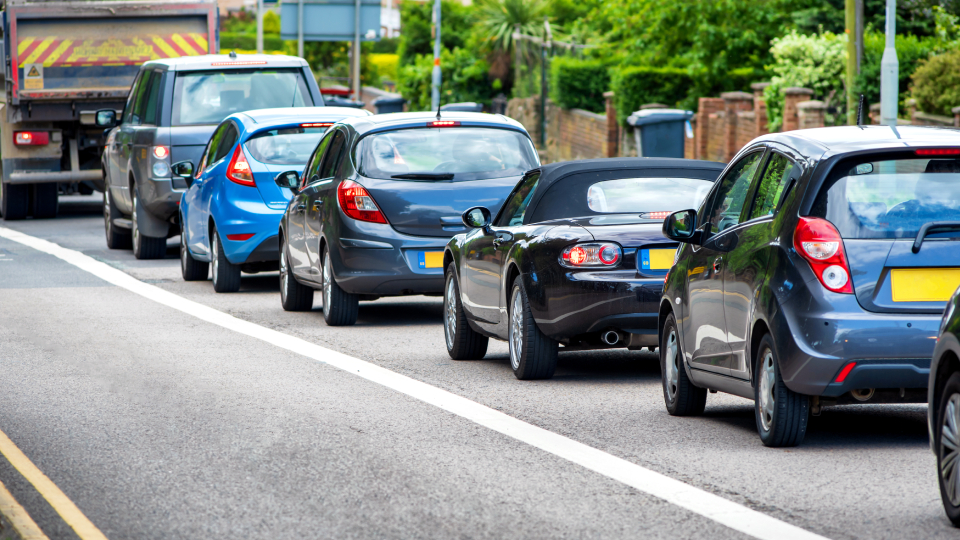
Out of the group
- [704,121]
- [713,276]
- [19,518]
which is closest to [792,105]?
[704,121]

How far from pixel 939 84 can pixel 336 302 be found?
47.3 ft

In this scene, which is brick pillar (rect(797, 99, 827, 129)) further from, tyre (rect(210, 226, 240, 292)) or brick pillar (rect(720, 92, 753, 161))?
tyre (rect(210, 226, 240, 292))

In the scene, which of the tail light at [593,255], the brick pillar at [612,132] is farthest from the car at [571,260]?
Answer: the brick pillar at [612,132]

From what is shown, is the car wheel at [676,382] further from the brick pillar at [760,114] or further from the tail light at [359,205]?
the brick pillar at [760,114]

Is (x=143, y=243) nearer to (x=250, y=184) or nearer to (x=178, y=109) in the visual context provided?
(x=178, y=109)

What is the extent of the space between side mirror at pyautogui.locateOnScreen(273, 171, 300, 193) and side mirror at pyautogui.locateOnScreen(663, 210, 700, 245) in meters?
6.83

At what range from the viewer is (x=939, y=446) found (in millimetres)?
5906

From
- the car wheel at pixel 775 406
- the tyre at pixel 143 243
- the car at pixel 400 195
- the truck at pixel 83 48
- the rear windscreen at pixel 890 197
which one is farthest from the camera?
the truck at pixel 83 48

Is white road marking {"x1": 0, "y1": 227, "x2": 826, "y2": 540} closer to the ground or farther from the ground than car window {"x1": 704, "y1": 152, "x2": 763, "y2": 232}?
closer to the ground

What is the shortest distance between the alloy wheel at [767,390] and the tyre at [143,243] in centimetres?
1309

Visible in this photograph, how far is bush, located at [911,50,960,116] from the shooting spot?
24250 millimetres

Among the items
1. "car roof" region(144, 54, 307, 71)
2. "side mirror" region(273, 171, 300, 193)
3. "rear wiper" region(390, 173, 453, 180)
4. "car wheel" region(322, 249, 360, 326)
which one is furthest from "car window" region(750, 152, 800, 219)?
"car roof" region(144, 54, 307, 71)

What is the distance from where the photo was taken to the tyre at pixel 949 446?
5.75 m

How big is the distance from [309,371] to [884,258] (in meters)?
4.54
